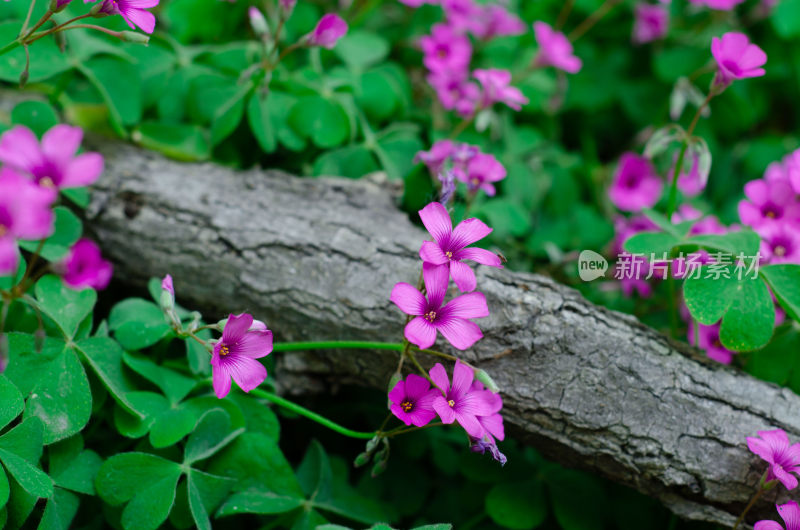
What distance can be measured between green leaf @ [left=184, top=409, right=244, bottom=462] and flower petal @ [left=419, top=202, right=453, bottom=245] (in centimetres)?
58

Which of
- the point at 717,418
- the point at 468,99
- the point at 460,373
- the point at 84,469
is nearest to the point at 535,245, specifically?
the point at 468,99

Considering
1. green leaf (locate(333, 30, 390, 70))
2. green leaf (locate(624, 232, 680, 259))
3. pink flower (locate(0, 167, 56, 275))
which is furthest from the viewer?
green leaf (locate(333, 30, 390, 70))

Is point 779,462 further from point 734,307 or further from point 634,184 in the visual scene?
point 634,184

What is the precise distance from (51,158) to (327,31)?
0.74 m

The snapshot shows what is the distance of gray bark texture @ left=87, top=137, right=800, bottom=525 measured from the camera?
132 centimetres

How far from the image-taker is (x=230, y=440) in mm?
1354

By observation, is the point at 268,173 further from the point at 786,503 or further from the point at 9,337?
the point at 786,503

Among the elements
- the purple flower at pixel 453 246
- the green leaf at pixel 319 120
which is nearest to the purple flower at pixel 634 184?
the green leaf at pixel 319 120

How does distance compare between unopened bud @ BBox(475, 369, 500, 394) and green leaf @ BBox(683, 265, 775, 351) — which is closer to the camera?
unopened bud @ BBox(475, 369, 500, 394)

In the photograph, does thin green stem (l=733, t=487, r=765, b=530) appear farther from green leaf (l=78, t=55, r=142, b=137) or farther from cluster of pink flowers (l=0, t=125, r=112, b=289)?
green leaf (l=78, t=55, r=142, b=137)

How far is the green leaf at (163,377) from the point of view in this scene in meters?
1.35

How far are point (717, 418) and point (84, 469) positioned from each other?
129 cm

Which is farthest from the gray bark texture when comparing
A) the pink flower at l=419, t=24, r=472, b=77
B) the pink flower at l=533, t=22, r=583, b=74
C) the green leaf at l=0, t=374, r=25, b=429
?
the pink flower at l=533, t=22, r=583, b=74

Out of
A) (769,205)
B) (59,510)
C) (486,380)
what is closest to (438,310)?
(486,380)
